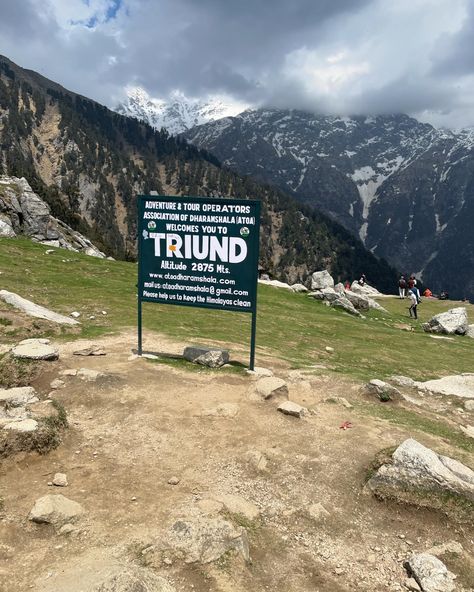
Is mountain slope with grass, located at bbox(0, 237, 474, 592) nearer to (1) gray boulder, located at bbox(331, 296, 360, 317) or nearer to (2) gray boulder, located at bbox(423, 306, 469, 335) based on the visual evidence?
(2) gray boulder, located at bbox(423, 306, 469, 335)

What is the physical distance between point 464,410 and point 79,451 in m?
11.7

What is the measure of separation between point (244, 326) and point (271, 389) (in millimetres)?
12741

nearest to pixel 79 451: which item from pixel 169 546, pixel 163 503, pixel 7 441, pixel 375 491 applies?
pixel 7 441

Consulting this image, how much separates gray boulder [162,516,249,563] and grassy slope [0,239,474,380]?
399 inches

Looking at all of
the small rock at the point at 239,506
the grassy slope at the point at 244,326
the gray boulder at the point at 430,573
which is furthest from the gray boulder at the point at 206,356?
the gray boulder at the point at 430,573

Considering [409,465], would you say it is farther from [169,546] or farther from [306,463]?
[169,546]

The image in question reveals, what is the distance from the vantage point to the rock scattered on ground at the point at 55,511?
6438 millimetres

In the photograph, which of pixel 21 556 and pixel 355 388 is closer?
pixel 21 556

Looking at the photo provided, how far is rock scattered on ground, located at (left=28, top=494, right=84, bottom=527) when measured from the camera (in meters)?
6.44

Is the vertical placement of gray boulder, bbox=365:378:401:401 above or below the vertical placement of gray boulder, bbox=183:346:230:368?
below

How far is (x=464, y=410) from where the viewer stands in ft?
45.5

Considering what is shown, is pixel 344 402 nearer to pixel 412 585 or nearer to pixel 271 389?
pixel 271 389

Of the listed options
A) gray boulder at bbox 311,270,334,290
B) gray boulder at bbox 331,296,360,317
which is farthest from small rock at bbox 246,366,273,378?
gray boulder at bbox 311,270,334,290

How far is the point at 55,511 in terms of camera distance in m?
6.56
